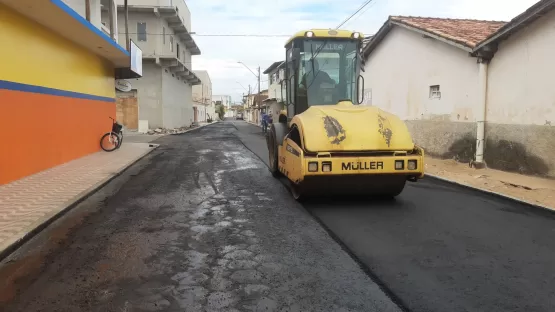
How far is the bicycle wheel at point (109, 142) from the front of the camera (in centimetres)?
1652

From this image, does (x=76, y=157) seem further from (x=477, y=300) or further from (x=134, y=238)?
(x=477, y=300)

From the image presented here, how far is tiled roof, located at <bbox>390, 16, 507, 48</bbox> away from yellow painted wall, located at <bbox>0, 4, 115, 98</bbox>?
11.3 metres

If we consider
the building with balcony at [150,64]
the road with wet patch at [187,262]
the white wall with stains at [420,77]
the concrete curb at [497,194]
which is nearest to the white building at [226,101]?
the building with balcony at [150,64]

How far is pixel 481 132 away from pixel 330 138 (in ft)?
22.1

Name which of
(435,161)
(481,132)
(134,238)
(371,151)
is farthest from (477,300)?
(435,161)

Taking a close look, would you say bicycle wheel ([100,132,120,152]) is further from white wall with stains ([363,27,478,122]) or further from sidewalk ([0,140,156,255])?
white wall with stains ([363,27,478,122])

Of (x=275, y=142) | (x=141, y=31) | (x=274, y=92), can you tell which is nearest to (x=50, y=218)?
(x=275, y=142)

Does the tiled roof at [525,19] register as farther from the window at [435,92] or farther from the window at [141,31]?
the window at [141,31]

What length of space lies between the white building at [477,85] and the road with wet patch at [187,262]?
643 centimetres

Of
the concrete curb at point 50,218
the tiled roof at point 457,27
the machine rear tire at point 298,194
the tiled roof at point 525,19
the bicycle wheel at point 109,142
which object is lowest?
the concrete curb at point 50,218

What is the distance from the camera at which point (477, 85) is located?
12.1 m

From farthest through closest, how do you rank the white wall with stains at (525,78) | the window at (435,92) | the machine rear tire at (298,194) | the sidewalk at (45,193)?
the window at (435,92)
the white wall with stains at (525,78)
the machine rear tire at (298,194)
the sidewalk at (45,193)

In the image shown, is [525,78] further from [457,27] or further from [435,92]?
[457,27]

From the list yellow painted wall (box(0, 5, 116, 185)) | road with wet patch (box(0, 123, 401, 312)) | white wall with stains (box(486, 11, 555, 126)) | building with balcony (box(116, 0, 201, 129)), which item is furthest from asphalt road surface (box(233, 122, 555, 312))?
building with balcony (box(116, 0, 201, 129))
